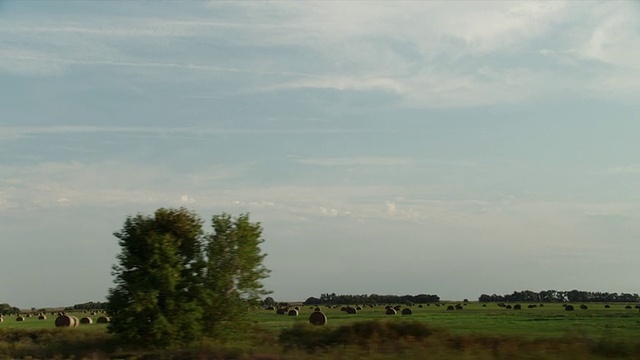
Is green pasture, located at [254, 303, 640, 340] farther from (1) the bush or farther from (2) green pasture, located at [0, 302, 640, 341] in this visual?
(1) the bush

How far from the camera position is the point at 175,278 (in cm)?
3294

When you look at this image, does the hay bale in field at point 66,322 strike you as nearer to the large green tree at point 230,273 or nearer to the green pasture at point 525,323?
the green pasture at point 525,323

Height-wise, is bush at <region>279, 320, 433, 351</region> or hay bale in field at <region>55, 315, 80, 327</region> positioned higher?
hay bale in field at <region>55, 315, 80, 327</region>

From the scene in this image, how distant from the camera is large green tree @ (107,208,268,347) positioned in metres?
32.7

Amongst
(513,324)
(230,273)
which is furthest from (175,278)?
(513,324)

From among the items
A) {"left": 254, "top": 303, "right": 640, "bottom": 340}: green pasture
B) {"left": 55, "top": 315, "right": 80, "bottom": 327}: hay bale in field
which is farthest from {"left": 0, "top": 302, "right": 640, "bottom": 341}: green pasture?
{"left": 55, "top": 315, "right": 80, "bottom": 327}: hay bale in field

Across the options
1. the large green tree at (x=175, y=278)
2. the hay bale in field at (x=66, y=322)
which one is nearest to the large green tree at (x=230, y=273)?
the large green tree at (x=175, y=278)

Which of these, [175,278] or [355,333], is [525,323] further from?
[175,278]

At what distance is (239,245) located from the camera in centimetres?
3441

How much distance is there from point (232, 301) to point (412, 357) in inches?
556

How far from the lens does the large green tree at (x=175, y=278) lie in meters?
32.7

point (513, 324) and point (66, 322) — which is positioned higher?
point (66, 322)

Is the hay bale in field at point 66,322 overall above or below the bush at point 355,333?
above

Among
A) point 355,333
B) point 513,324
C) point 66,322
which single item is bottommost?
point 355,333
